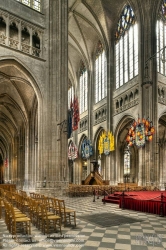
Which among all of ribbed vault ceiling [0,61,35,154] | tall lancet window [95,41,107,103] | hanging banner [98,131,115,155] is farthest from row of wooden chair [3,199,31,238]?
tall lancet window [95,41,107,103]

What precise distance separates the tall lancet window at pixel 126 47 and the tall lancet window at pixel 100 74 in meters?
3.02

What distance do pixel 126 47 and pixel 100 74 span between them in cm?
686

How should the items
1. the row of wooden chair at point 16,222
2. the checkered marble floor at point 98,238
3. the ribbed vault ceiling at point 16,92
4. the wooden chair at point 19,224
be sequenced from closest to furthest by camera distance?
the checkered marble floor at point 98,238 < the wooden chair at point 19,224 < the row of wooden chair at point 16,222 < the ribbed vault ceiling at point 16,92

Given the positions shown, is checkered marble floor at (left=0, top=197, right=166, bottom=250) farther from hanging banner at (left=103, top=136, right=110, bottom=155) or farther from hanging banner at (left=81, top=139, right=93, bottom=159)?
hanging banner at (left=81, top=139, right=93, bottom=159)

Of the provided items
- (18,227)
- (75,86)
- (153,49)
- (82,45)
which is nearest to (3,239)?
(18,227)

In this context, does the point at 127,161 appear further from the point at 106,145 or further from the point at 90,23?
the point at 90,23

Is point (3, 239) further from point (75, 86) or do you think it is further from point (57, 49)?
point (75, 86)

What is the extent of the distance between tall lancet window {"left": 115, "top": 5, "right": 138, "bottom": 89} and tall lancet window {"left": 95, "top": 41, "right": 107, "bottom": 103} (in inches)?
119

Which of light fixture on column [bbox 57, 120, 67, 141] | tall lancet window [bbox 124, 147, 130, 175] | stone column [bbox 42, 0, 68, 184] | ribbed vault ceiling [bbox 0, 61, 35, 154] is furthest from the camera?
tall lancet window [bbox 124, 147, 130, 175]

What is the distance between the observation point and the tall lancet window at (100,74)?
116 ft

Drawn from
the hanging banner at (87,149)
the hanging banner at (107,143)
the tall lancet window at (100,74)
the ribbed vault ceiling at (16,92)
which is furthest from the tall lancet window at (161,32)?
the ribbed vault ceiling at (16,92)

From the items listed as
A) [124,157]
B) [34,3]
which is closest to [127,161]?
[124,157]

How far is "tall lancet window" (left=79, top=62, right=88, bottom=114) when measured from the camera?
4145 centimetres

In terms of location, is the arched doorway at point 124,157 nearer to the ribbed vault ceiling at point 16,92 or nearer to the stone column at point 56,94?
the stone column at point 56,94
